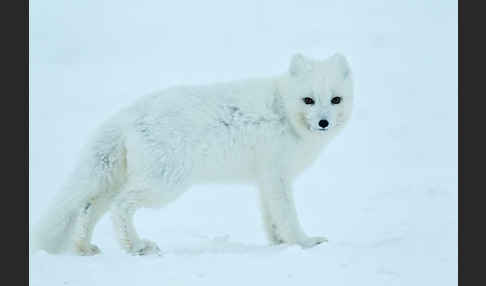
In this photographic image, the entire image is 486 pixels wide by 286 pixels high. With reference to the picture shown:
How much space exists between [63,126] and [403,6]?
10.3 meters

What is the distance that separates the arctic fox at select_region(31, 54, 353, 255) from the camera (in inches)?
211

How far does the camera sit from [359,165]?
396 inches

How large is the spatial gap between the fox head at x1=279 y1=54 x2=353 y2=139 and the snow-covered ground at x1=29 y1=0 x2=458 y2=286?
1060 mm

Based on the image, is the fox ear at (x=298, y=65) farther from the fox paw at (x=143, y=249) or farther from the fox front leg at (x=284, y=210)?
the fox paw at (x=143, y=249)

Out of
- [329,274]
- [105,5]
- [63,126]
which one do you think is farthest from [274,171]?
[105,5]

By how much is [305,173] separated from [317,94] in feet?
15.3

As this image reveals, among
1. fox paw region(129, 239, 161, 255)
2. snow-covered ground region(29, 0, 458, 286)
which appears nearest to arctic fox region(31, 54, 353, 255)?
fox paw region(129, 239, 161, 255)

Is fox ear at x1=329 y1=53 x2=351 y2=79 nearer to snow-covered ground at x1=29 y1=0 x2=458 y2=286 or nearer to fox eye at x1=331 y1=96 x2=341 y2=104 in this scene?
fox eye at x1=331 y1=96 x2=341 y2=104

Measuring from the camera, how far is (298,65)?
5879mm

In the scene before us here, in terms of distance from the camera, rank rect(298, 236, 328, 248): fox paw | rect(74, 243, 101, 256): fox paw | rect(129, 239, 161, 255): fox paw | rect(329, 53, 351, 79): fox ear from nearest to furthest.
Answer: rect(129, 239, 161, 255): fox paw, rect(74, 243, 101, 256): fox paw, rect(298, 236, 328, 248): fox paw, rect(329, 53, 351, 79): fox ear

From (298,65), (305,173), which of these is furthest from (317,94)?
(305,173)

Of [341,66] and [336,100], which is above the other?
[341,66]

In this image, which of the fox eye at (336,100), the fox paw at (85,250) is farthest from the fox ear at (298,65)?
the fox paw at (85,250)

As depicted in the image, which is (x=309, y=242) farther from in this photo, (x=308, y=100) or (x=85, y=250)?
(x=85, y=250)
